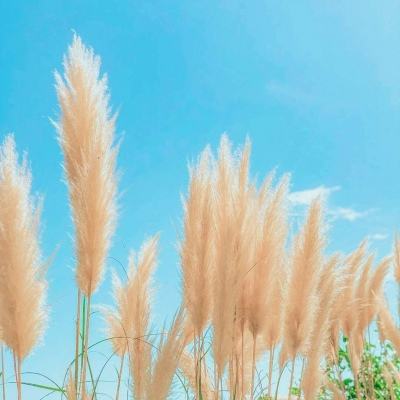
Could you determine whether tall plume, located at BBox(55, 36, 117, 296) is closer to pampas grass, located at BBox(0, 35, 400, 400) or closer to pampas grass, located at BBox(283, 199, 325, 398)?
pampas grass, located at BBox(0, 35, 400, 400)

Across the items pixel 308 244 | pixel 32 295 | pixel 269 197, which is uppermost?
pixel 269 197

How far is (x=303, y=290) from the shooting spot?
2.99 m

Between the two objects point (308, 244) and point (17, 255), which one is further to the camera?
point (308, 244)

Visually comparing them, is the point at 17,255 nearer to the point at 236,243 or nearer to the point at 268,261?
the point at 236,243

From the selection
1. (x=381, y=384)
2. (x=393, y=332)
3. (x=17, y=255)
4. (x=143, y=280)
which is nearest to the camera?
(x=17, y=255)

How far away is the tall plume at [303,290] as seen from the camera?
9.81 ft

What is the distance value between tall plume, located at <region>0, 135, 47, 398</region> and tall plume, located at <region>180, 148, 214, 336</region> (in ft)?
1.96

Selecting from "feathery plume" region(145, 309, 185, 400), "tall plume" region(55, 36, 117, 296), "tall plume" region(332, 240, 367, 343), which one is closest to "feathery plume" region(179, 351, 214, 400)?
"tall plume" region(55, 36, 117, 296)

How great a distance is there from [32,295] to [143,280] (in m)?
Answer: 0.62

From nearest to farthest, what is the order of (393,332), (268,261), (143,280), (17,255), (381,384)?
(17,255)
(268,261)
(143,280)
(393,332)
(381,384)

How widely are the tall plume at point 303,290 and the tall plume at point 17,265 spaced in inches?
42.9

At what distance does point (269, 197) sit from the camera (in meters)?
3.06

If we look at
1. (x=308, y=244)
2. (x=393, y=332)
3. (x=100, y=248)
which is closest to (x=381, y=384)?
(x=393, y=332)

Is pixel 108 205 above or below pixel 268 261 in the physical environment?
above
